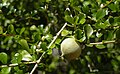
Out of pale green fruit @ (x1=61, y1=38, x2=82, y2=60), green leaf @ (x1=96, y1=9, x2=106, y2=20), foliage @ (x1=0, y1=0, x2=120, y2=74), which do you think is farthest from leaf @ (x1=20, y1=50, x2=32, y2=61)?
green leaf @ (x1=96, y1=9, x2=106, y2=20)

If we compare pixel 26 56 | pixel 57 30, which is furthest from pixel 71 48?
pixel 57 30

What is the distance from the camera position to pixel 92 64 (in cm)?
199

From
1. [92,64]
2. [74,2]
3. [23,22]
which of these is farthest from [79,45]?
[92,64]

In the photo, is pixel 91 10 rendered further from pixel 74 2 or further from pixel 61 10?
pixel 61 10

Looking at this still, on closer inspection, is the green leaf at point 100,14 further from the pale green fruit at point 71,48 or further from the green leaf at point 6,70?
the green leaf at point 6,70

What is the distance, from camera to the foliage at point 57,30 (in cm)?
101

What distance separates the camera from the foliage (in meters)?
1.01

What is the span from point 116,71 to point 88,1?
3.55ft

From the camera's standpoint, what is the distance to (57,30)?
66.4 inches

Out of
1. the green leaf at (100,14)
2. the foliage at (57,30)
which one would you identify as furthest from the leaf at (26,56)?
the green leaf at (100,14)

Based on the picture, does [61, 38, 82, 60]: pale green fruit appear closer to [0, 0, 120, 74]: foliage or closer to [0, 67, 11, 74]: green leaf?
[0, 0, 120, 74]: foliage

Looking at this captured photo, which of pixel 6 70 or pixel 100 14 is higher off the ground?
pixel 100 14

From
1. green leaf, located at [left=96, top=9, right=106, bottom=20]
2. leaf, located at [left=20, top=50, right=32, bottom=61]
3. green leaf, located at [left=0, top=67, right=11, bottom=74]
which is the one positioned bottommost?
green leaf, located at [left=0, top=67, right=11, bottom=74]

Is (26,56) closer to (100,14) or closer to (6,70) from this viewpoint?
(6,70)
